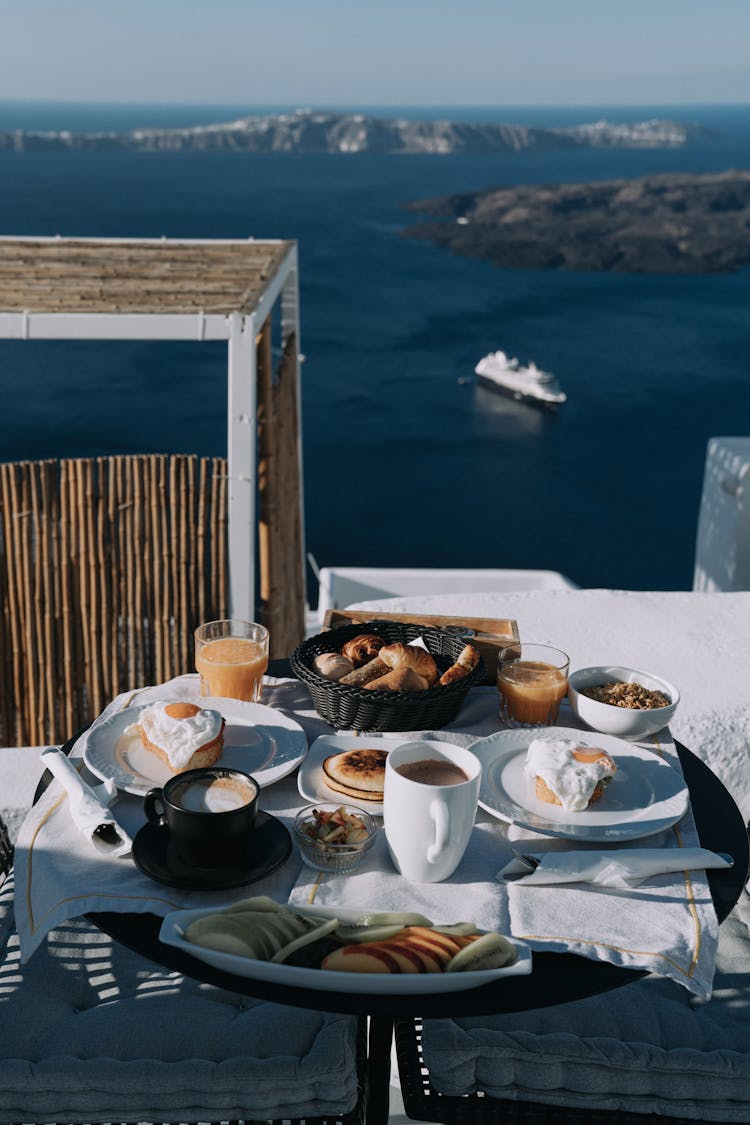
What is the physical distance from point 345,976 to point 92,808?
0.44 metres

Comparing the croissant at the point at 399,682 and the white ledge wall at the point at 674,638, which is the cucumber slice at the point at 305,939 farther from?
the white ledge wall at the point at 674,638

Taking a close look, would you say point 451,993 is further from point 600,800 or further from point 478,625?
point 478,625

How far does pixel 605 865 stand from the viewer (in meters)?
1.34

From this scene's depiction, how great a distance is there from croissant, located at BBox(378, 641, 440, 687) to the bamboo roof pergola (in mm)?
1354

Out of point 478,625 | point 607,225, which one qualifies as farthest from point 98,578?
point 607,225

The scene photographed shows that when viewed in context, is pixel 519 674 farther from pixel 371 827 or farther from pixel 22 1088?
pixel 22 1088

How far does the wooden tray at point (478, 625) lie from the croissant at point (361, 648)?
14 cm

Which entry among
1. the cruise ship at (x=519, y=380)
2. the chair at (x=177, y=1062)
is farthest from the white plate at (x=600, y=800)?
the cruise ship at (x=519, y=380)

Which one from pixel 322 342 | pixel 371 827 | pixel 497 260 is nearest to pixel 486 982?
pixel 371 827

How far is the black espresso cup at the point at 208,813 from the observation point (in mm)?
1303

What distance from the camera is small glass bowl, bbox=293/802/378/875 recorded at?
1.33 metres

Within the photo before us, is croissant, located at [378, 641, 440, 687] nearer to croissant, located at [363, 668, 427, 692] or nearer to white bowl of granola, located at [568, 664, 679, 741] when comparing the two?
croissant, located at [363, 668, 427, 692]

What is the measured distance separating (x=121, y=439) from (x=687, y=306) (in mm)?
27105

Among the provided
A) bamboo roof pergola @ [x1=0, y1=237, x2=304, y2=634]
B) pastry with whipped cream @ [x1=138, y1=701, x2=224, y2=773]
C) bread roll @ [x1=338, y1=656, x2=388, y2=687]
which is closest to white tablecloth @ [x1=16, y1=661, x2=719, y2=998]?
pastry with whipped cream @ [x1=138, y1=701, x2=224, y2=773]
